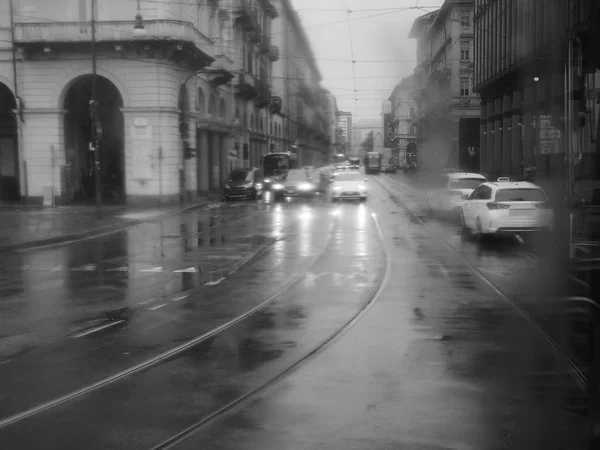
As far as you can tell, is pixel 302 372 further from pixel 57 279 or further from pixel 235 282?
pixel 57 279

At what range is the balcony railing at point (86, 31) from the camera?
129 ft

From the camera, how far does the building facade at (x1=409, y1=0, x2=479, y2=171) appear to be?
41.2 m

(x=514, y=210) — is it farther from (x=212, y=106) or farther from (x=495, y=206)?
(x=212, y=106)

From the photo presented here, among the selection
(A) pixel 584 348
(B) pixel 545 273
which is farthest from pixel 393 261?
(A) pixel 584 348

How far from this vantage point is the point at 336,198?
4369 cm

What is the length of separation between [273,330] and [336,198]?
33664 millimetres

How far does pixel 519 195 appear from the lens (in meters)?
21.2

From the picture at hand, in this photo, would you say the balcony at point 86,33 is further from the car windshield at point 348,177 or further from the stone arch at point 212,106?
the stone arch at point 212,106

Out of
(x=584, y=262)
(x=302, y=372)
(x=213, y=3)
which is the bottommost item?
(x=302, y=372)

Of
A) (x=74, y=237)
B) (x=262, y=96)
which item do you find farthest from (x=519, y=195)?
(x=262, y=96)

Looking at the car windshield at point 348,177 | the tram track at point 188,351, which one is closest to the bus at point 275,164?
the car windshield at point 348,177

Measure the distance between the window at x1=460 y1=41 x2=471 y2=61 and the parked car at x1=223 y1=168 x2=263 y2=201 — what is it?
96.7 ft

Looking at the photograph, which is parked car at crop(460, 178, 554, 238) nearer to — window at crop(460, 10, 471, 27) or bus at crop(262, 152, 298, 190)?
window at crop(460, 10, 471, 27)

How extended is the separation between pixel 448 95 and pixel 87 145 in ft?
95.2
